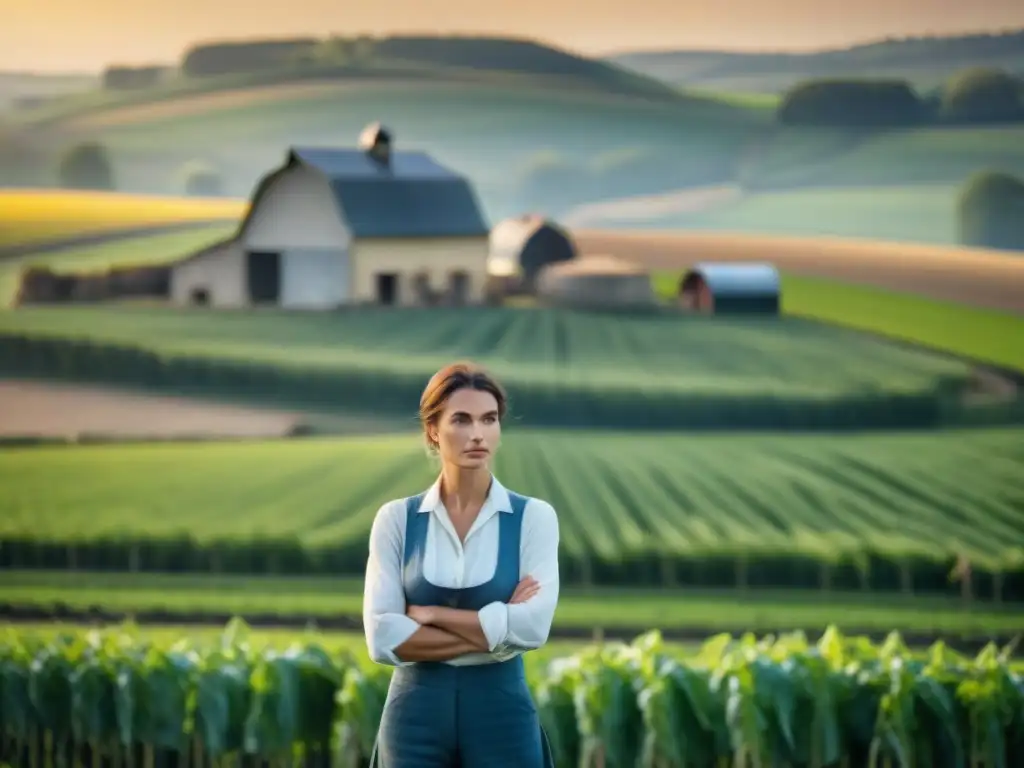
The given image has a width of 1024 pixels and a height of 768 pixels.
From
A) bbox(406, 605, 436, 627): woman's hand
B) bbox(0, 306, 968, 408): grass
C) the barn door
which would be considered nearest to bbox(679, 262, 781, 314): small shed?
bbox(0, 306, 968, 408): grass

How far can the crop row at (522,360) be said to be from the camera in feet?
38.2

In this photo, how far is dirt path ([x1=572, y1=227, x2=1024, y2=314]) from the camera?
1173cm

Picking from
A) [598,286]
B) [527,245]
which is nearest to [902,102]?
[598,286]

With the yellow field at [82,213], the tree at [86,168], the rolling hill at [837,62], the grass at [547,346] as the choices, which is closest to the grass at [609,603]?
the grass at [547,346]

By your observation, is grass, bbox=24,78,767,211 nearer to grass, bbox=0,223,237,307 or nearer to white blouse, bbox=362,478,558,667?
grass, bbox=0,223,237,307

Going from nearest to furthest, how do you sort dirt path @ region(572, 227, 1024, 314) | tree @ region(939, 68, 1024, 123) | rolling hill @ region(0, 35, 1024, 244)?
dirt path @ region(572, 227, 1024, 314)
tree @ region(939, 68, 1024, 123)
rolling hill @ region(0, 35, 1024, 244)

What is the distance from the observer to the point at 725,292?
11969mm

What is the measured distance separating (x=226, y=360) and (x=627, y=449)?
9.44 feet

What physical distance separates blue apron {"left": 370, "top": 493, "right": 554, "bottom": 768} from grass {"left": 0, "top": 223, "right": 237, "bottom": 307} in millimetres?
8738

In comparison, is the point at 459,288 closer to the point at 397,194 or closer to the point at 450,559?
the point at 397,194

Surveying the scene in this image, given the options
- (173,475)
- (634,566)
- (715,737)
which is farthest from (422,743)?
(173,475)

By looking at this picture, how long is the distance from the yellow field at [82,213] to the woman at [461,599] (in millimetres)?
8631

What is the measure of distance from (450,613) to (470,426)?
41 cm

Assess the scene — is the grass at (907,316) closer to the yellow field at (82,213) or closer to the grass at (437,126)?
the grass at (437,126)
